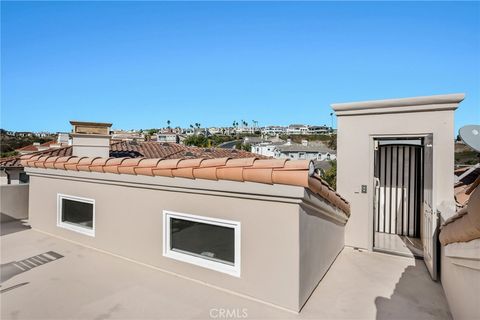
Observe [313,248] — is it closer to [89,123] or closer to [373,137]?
[373,137]

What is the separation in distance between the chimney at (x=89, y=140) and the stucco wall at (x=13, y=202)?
2.05m

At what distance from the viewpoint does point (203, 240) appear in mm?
4426

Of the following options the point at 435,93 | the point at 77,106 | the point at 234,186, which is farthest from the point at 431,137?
the point at 77,106

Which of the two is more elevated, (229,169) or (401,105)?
(401,105)

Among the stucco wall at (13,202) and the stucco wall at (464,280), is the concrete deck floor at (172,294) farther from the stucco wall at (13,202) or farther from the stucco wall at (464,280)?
the stucco wall at (13,202)

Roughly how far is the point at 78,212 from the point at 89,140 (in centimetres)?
450

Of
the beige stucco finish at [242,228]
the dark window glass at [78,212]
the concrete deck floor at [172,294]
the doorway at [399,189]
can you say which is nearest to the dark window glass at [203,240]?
the beige stucco finish at [242,228]

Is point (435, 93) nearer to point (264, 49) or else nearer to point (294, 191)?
point (294, 191)

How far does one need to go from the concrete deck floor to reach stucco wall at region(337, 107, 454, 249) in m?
1.12

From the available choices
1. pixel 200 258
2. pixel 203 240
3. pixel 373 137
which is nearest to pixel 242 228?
pixel 203 240

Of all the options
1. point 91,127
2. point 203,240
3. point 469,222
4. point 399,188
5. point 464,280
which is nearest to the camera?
point 469,222

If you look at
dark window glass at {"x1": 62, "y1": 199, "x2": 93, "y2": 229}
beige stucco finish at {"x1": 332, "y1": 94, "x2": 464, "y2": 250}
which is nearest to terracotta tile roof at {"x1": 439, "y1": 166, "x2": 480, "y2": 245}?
beige stucco finish at {"x1": 332, "y1": 94, "x2": 464, "y2": 250}

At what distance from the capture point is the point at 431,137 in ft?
18.6

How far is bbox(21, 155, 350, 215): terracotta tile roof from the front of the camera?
343cm
